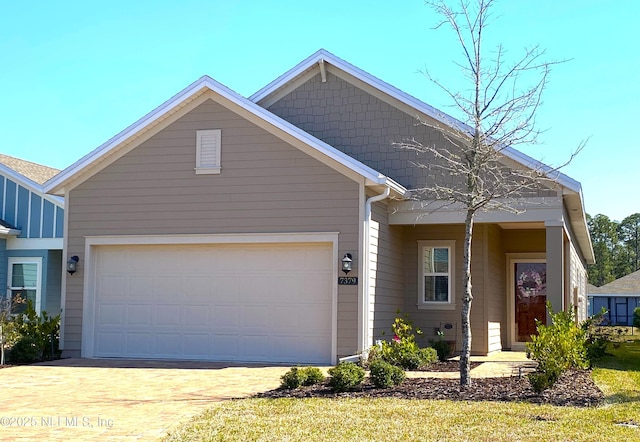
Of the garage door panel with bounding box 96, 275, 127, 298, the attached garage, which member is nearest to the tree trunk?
the attached garage

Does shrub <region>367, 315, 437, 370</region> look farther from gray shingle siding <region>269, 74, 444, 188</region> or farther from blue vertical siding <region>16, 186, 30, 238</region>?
blue vertical siding <region>16, 186, 30, 238</region>

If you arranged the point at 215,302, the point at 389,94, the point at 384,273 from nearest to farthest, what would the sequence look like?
1. the point at 215,302
2. the point at 384,273
3. the point at 389,94

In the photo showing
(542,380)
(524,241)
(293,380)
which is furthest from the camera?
(524,241)

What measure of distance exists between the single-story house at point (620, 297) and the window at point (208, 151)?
130 ft

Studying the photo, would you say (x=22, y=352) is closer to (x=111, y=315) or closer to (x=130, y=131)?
(x=111, y=315)

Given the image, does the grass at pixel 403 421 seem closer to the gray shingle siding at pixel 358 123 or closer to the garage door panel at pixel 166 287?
the garage door panel at pixel 166 287

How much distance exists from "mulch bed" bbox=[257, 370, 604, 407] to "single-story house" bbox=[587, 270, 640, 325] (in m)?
40.2

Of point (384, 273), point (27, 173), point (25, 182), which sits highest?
point (27, 173)

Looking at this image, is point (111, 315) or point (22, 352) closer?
point (22, 352)

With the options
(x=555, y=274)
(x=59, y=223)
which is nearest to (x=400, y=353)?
(x=555, y=274)

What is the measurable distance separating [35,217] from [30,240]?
25.5 inches

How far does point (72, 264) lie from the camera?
16641 mm

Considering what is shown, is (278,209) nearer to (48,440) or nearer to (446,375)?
(446,375)

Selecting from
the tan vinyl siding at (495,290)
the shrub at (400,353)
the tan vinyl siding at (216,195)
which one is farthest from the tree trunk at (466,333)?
the tan vinyl siding at (495,290)
